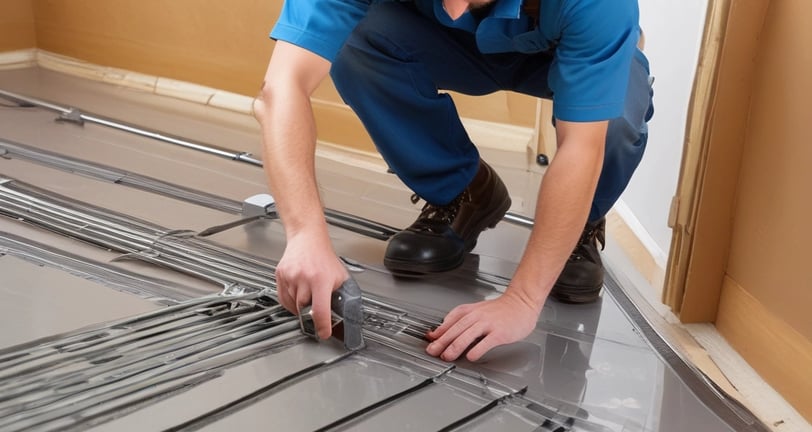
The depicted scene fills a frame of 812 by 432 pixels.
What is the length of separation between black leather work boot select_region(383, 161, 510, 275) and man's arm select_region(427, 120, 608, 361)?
15.3 inches

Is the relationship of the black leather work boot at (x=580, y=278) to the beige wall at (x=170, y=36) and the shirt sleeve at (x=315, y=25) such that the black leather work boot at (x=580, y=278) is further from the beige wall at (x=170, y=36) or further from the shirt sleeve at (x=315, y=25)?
the beige wall at (x=170, y=36)

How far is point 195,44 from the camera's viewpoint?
3318 mm

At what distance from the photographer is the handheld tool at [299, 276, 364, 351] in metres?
1.43

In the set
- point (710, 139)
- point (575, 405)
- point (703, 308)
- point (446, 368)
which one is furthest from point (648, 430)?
point (710, 139)

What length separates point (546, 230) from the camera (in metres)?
1.46

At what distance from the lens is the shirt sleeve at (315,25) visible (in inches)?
58.9

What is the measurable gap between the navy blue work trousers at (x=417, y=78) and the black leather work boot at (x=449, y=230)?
10 centimetres

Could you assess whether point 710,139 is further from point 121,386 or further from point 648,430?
point 121,386

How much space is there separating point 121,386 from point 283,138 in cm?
46

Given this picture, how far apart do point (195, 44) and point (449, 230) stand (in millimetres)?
1778

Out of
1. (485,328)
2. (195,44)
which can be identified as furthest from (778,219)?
(195,44)

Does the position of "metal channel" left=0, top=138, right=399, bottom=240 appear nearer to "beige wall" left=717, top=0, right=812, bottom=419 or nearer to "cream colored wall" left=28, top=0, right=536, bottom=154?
"cream colored wall" left=28, top=0, right=536, bottom=154

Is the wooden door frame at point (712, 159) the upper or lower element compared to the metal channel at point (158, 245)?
upper

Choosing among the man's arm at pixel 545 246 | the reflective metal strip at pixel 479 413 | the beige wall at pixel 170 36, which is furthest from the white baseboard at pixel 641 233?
the beige wall at pixel 170 36
